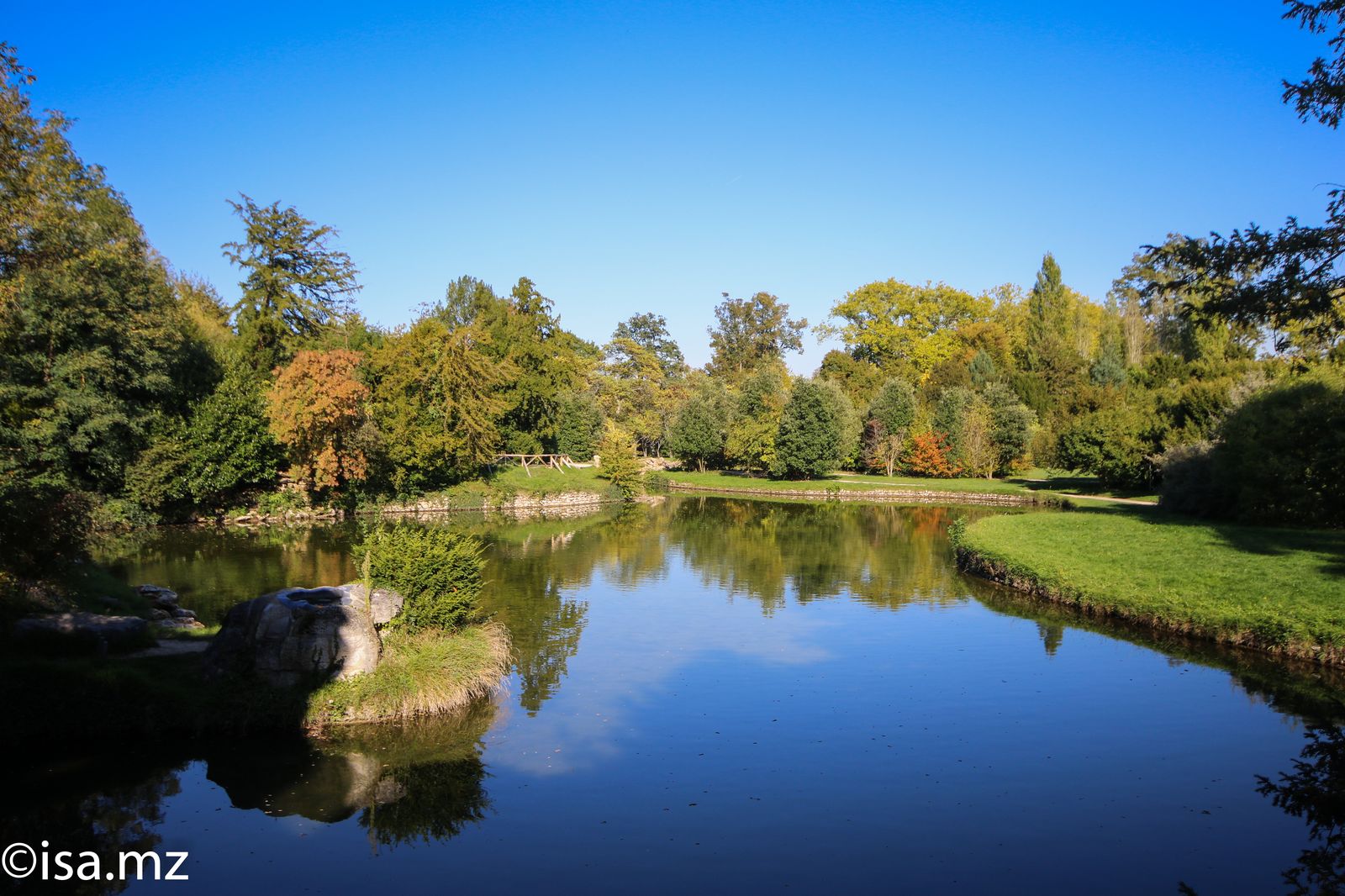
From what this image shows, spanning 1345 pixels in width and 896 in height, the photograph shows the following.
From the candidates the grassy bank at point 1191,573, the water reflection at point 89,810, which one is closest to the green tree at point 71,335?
the water reflection at point 89,810

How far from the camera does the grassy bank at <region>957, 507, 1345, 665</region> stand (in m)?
16.0

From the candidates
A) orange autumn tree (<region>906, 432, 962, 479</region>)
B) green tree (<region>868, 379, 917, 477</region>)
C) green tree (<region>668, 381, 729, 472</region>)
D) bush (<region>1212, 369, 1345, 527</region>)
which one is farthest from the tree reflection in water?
green tree (<region>668, 381, 729, 472</region>)

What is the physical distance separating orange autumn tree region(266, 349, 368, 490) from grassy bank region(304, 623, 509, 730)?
2345cm

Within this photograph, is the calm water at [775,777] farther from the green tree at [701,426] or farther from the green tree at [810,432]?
the green tree at [701,426]

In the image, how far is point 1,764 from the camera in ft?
34.2

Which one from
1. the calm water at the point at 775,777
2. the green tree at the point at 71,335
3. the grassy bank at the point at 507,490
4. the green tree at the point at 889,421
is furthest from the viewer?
the green tree at the point at 889,421

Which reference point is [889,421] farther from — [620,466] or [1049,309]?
[1049,309]

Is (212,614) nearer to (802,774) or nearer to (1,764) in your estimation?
(1,764)

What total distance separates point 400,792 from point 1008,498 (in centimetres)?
4062

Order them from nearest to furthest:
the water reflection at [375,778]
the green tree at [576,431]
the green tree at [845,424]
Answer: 1. the water reflection at [375,778]
2. the green tree at [845,424]
3. the green tree at [576,431]

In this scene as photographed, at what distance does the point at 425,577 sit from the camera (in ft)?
47.6

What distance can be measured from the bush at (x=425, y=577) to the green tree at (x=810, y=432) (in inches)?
1628

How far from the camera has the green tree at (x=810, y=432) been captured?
179 ft

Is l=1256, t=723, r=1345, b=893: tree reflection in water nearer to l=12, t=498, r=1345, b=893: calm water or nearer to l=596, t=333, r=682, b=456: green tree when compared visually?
l=12, t=498, r=1345, b=893: calm water
